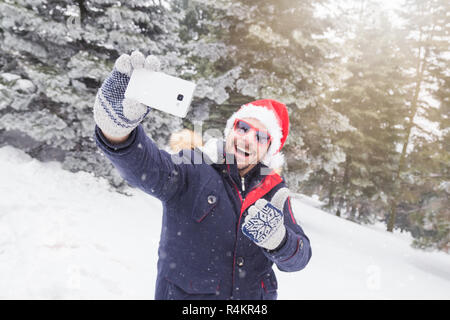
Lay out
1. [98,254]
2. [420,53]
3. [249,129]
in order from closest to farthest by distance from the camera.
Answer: [249,129] < [98,254] < [420,53]

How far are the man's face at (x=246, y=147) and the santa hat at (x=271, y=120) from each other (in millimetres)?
151

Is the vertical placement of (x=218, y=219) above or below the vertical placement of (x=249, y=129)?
below

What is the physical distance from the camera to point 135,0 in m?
6.09

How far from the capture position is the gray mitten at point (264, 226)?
154 centimetres

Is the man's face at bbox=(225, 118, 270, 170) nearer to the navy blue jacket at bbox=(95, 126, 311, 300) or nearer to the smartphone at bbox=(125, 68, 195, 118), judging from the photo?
the navy blue jacket at bbox=(95, 126, 311, 300)

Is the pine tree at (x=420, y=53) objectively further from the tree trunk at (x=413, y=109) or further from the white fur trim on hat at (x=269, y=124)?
the white fur trim on hat at (x=269, y=124)

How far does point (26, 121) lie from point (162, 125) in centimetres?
298

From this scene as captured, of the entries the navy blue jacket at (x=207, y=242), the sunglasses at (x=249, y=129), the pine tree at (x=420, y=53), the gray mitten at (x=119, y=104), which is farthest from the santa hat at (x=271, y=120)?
the pine tree at (x=420, y=53)

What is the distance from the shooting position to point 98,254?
392 cm

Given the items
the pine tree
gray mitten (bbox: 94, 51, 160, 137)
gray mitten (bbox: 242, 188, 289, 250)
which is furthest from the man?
the pine tree

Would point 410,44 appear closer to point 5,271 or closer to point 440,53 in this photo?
point 440,53

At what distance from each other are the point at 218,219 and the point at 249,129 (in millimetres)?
721

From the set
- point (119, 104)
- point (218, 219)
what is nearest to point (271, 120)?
point (218, 219)

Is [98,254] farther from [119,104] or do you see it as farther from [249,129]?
[119,104]
